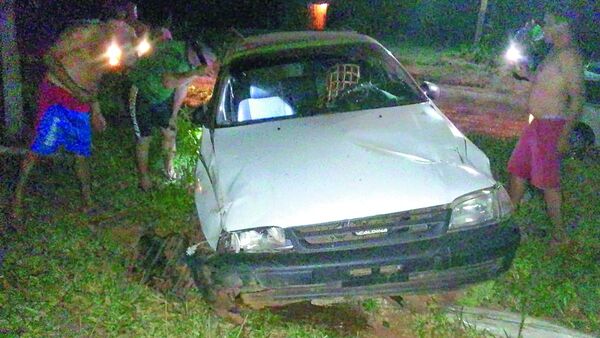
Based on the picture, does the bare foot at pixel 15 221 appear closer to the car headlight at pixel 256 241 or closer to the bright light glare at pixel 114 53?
the bright light glare at pixel 114 53

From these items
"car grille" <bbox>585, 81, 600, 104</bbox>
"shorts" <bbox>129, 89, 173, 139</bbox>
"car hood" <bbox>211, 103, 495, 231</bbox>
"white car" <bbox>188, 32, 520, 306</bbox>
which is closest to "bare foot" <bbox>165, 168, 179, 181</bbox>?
"shorts" <bbox>129, 89, 173, 139</bbox>

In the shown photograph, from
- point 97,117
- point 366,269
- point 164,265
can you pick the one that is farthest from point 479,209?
point 97,117

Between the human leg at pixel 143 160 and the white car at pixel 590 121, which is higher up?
the human leg at pixel 143 160

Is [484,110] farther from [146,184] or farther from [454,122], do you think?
[146,184]

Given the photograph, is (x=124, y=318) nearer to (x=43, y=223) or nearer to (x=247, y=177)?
(x=247, y=177)

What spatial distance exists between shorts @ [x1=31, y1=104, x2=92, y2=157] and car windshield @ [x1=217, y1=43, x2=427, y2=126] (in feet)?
4.13

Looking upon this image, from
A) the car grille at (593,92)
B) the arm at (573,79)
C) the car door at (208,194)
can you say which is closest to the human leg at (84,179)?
the car door at (208,194)

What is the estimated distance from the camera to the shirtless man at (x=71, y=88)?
5.12 metres

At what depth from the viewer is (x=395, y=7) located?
20828 millimetres

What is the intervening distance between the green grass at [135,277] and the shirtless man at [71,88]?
611 mm

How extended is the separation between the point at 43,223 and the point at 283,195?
255 cm

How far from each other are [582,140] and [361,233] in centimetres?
486

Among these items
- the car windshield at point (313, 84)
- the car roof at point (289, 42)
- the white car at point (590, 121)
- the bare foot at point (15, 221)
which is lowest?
the white car at point (590, 121)

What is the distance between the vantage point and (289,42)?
214 inches
